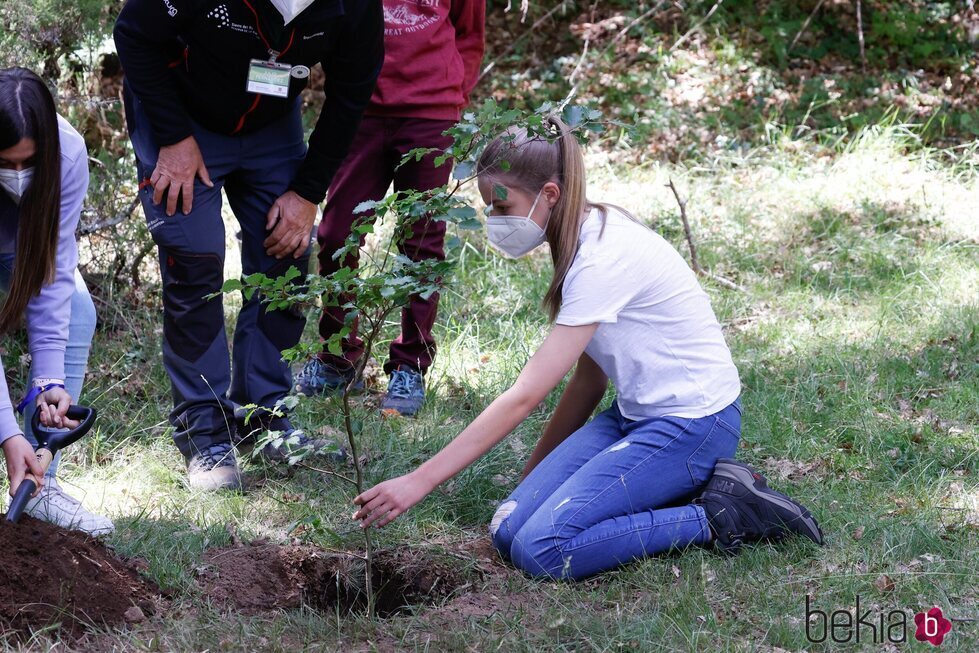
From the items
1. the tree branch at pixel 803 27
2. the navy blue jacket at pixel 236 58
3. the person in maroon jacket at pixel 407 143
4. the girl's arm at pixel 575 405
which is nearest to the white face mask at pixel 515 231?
the girl's arm at pixel 575 405

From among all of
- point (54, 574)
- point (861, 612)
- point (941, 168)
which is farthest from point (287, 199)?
point (941, 168)

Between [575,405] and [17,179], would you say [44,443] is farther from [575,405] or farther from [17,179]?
[575,405]

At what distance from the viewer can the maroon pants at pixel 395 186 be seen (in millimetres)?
4402

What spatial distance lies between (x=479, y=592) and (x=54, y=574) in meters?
1.20

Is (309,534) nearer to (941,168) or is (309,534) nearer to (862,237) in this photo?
(862,237)

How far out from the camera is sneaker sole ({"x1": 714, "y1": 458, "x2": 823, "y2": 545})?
315cm

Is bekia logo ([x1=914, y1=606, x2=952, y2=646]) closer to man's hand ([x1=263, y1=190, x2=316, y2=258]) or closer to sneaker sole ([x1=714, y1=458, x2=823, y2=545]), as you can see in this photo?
sneaker sole ([x1=714, y1=458, x2=823, y2=545])

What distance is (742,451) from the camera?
3982mm

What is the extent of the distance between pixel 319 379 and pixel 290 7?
185cm

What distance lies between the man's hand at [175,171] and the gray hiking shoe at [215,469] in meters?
0.90

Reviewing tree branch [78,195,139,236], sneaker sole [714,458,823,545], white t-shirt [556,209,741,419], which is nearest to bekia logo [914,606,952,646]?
sneaker sole [714,458,823,545]

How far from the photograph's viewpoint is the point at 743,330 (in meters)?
5.24

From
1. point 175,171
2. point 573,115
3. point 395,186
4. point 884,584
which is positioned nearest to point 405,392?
point 395,186

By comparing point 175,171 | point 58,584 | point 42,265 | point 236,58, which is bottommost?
point 58,584
